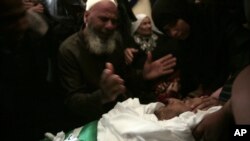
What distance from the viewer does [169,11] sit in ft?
6.41

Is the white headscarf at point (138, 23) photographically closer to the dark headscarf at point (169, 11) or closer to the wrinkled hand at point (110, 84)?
the dark headscarf at point (169, 11)

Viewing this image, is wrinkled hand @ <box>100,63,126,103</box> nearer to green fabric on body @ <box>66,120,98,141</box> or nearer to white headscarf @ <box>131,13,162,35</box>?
green fabric on body @ <box>66,120,98,141</box>

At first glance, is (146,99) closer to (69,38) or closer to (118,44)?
(118,44)

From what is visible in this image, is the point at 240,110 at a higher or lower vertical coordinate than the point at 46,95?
higher

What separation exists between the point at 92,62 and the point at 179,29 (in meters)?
0.51

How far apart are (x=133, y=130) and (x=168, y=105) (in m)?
0.22

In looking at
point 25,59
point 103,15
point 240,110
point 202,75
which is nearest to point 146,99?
point 202,75

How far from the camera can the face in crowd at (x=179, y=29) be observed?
194cm

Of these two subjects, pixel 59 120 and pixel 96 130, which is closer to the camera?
pixel 96 130

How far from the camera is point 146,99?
1.75 meters

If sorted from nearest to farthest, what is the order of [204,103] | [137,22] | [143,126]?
[143,126], [204,103], [137,22]

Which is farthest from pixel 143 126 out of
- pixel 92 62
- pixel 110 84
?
pixel 92 62

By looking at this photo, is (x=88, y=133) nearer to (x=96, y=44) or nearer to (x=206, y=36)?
(x=96, y=44)

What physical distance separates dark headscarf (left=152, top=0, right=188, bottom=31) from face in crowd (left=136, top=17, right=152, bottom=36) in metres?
0.16
